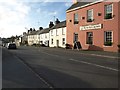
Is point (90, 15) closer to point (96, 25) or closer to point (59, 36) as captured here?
point (96, 25)

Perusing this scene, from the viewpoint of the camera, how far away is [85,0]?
40531 mm

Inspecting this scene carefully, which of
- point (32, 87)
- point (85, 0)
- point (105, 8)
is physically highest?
point (85, 0)

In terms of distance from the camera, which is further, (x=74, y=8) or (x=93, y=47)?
(x=74, y=8)

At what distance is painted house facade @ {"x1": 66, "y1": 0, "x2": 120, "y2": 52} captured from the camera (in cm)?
3095

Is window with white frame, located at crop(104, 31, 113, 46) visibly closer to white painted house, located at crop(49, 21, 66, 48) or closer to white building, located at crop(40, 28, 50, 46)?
white painted house, located at crop(49, 21, 66, 48)

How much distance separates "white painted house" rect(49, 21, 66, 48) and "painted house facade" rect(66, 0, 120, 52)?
1294 centimetres

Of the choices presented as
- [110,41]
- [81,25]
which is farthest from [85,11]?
[110,41]

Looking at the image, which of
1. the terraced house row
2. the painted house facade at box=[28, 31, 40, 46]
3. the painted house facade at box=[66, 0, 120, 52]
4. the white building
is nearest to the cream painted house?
the painted house facade at box=[28, 31, 40, 46]

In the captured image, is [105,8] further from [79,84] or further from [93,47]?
[79,84]

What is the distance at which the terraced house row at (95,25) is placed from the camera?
31.0 m

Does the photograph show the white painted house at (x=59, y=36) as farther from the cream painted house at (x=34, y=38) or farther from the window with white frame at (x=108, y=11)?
the cream painted house at (x=34, y=38)

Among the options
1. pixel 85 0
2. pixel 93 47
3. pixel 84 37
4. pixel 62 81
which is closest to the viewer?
pixel 62 81

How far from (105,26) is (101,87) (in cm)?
2564

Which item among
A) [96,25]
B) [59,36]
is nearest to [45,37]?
[59,36]
